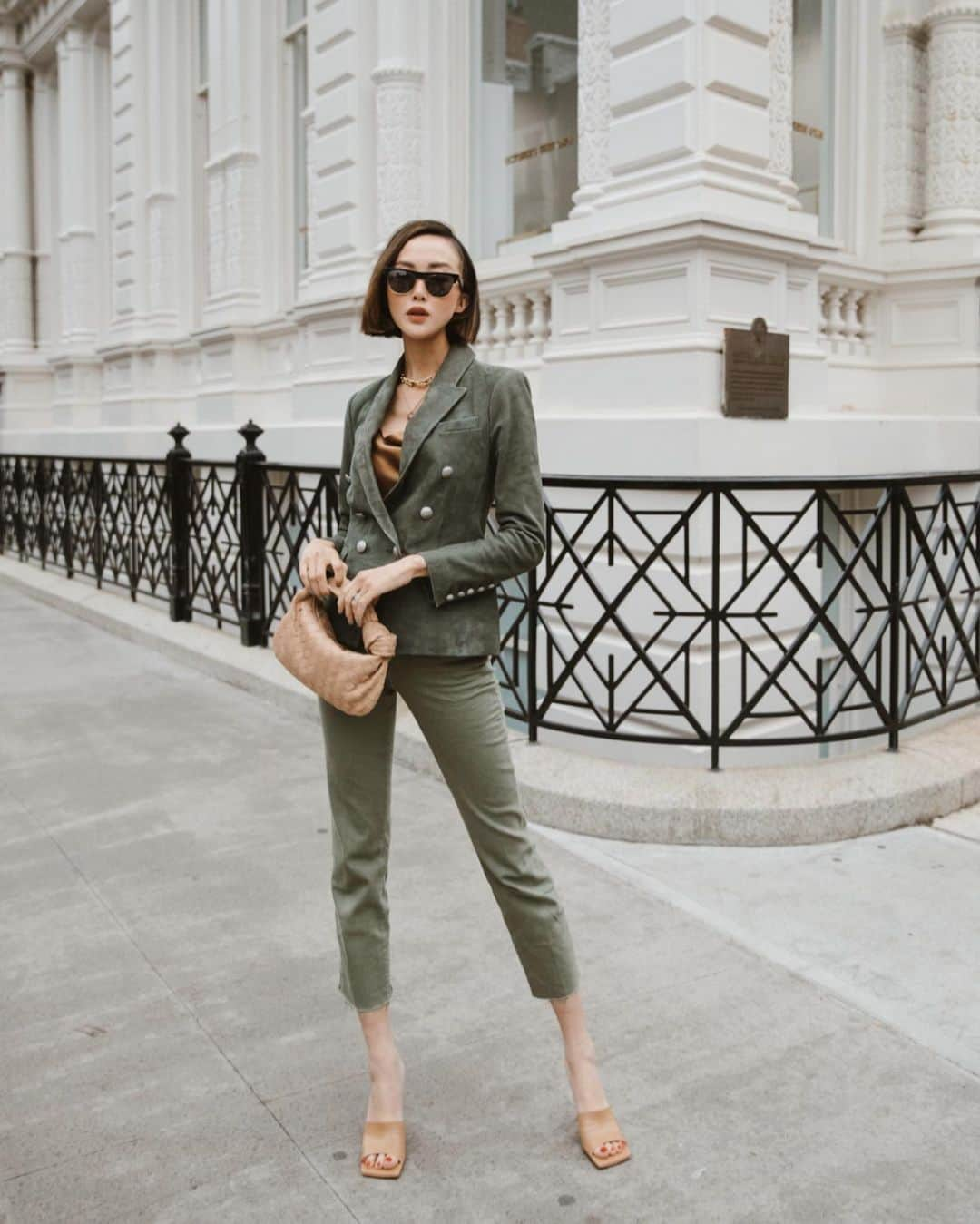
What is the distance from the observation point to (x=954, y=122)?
8.82 metres

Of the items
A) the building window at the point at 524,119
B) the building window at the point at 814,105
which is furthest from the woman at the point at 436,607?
the building window at the point at 814,105

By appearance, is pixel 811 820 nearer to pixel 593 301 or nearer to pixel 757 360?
pixel 757 360

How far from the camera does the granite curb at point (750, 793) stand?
16.2 ft

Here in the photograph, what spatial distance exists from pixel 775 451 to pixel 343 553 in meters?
4.32

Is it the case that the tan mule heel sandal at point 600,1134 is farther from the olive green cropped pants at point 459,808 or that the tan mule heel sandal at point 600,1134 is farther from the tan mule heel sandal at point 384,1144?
the tan mule heel sandal at point 384,1144

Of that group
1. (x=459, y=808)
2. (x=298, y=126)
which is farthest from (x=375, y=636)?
(x=298, y=126)

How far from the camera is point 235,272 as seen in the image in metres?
13.4

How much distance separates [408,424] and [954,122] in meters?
7.56

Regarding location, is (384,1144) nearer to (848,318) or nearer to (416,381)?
(416,381)

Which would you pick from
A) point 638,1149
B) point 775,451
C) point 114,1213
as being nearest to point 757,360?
point 775,451

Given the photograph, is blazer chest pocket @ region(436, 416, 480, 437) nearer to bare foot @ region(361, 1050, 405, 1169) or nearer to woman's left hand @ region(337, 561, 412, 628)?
woman's left hand @ region(337, 561, 412, 628)

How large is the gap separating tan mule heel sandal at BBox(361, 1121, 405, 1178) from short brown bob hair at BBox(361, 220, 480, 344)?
1779mm

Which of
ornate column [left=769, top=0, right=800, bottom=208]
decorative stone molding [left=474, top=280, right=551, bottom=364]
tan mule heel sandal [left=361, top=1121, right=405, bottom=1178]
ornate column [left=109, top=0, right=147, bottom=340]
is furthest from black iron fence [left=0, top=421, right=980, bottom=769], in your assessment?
ornate column [left=109, top=0, right=147, bottom=340]

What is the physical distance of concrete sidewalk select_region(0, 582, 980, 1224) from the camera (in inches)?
107
